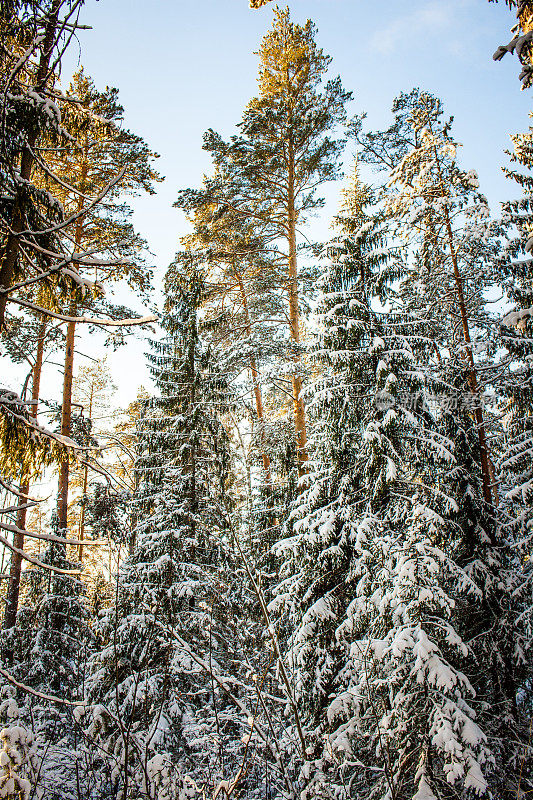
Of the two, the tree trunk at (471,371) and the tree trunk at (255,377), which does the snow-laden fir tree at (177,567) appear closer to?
the tree trunk at (255,377)

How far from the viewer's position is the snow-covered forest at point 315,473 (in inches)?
212

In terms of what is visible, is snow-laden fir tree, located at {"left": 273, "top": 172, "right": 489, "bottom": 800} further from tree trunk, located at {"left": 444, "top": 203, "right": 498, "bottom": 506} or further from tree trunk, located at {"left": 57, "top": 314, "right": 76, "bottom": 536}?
tree trunk, located at {"left": 57, "top": 314, "right": 76, "bottom": 536}

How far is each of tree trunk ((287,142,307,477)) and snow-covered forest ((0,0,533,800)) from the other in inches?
2.3

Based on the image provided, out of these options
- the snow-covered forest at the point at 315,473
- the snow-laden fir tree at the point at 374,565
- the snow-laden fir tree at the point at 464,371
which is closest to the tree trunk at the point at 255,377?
the snow-covered forest at the point at 315,473

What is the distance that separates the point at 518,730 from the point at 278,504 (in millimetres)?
7520

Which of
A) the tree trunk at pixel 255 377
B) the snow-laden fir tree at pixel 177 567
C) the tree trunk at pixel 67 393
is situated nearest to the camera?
the snow-laden fir tree at pixel 177 567

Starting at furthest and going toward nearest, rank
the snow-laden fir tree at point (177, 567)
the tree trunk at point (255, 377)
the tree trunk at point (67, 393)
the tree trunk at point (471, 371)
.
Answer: the tree trunk at point (255, 377) < the tree trunk at point (67, 393) < the tree trunk at point (471, 371) < the snow-laden fir tree at point (177, 567)

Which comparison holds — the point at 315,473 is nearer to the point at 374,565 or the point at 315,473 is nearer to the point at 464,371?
the point at 374,565

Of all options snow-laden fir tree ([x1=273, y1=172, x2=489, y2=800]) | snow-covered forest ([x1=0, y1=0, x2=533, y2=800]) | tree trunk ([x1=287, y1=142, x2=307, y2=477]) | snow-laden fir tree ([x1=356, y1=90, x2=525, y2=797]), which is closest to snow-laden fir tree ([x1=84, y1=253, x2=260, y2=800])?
snow-covered forest ([x1=0, y1=0, x2=533, y2=800])

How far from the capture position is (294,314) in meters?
11.8

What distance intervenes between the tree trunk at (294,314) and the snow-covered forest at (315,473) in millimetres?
58

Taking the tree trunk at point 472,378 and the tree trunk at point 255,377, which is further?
the tree trunk at point 255,377

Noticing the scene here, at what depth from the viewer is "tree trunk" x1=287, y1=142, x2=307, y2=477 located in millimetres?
10836

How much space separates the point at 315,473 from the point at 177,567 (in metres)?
3.45
